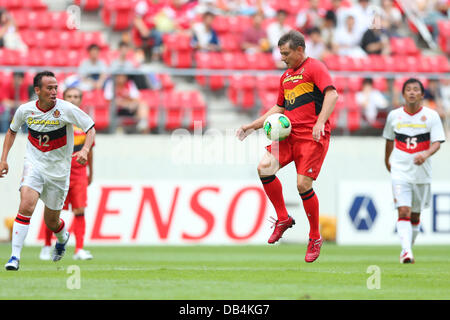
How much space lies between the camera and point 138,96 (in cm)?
1761

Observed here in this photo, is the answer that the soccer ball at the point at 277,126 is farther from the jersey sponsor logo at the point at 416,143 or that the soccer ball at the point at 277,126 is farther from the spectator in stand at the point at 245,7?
the spectator in stand at the point at 245,7

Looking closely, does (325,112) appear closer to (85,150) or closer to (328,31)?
(85,150)

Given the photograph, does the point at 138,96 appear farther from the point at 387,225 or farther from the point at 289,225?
the point at 289,225

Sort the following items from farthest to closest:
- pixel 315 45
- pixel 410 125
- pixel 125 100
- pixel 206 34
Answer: pixel 315 45 < pixel 206 34 < pixel 125 100 < pixel 410 125

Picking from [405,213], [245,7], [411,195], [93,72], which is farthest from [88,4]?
[405,213]

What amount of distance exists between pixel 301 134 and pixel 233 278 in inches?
73.1

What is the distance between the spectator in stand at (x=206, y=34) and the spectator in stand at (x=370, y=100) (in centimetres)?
347

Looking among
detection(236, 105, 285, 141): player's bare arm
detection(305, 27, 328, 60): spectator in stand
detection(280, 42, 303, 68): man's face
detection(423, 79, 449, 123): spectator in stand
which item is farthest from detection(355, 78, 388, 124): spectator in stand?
detection(280, 42, 303, 68): man's face

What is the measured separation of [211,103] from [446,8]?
7.84 metres

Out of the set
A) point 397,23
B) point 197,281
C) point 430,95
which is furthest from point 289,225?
point 397,23

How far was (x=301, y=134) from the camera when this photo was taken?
9.27 meters

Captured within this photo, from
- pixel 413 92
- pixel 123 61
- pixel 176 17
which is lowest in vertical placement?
pixel 413 92

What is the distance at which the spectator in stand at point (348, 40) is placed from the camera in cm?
2059

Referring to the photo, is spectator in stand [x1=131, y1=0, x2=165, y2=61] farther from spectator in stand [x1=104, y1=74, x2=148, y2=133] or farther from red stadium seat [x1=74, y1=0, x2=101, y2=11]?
spectator in stand [x1=104, y1=74, x2=148, y2=133]
